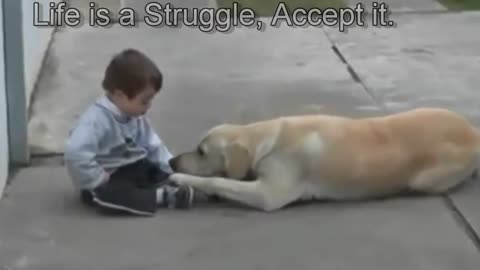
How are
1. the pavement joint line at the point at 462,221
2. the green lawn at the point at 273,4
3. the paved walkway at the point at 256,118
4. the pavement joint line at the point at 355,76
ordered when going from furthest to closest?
the green lawn at the point at 273,4
the pavement joint line at the point at 355,76
the pavement joint line at the point at 462,221
the paved walkway at the point at 256,118

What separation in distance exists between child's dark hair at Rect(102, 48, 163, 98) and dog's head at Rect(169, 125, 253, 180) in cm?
34

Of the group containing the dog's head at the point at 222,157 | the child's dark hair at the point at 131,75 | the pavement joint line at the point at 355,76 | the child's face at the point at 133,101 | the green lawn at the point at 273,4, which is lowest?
the green lawn at the point at 273,4

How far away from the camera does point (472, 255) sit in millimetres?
4469

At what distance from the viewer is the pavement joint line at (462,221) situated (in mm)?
4648

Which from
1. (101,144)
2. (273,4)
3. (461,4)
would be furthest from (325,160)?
(461,4)

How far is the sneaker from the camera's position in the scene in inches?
196

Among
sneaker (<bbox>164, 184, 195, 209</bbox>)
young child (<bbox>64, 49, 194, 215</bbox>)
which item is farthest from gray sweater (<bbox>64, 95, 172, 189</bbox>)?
sneaker (<bbox>164, 184, 195, 209</bbox>)

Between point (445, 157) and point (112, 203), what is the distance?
1429 millimetres

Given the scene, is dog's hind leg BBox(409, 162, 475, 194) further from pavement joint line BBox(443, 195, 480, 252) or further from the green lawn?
the green lawn

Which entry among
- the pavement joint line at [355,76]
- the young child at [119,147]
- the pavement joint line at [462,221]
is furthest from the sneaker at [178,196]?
the pavement joint line at [355,76]

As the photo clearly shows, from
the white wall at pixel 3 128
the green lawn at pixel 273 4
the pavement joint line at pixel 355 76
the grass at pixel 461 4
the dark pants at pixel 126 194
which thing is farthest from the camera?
the grass at pixel 461 4

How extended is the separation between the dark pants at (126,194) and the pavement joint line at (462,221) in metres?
1.21

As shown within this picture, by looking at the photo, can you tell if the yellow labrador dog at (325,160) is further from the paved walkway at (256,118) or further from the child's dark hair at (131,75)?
the child's dark hair at (131,75)

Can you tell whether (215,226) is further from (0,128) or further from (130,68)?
(0,128)
